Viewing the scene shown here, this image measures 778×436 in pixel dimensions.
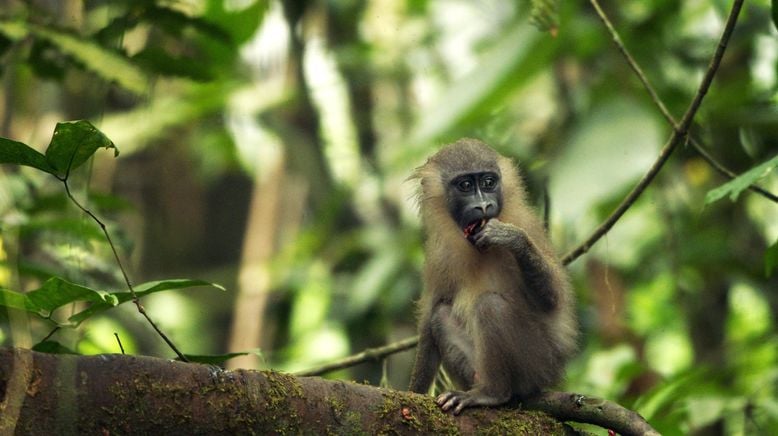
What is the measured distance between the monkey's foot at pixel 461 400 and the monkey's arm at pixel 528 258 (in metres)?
0.78

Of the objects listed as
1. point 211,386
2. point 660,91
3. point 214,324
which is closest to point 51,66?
point 211,386

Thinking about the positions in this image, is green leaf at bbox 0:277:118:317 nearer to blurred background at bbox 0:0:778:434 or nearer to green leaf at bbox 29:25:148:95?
blurred background at bbox 0:0:778:434

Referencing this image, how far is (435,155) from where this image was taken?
7.05m

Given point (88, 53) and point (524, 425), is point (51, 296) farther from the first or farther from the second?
point (524, 425)

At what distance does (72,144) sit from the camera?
3.96 m

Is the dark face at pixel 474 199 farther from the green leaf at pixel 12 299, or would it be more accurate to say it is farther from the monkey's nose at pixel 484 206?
the green leaf at pixel 12 299

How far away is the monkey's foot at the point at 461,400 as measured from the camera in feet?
16.6

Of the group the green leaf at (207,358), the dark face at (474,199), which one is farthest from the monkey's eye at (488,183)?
the green leaf at (207,358)

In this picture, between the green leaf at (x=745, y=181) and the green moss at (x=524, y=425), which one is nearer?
the green leaf at (x=745, y=181)

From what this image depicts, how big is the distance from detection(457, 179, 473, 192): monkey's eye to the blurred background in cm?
69

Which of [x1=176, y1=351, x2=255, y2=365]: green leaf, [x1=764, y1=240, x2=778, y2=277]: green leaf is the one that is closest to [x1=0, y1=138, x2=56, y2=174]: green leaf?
[x1=176, y1=351, x2=255, y2=365]: green leaf

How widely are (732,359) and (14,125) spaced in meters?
7.49

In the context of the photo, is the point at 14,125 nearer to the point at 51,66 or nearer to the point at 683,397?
the point at 51,66

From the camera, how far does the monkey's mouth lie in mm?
6262
